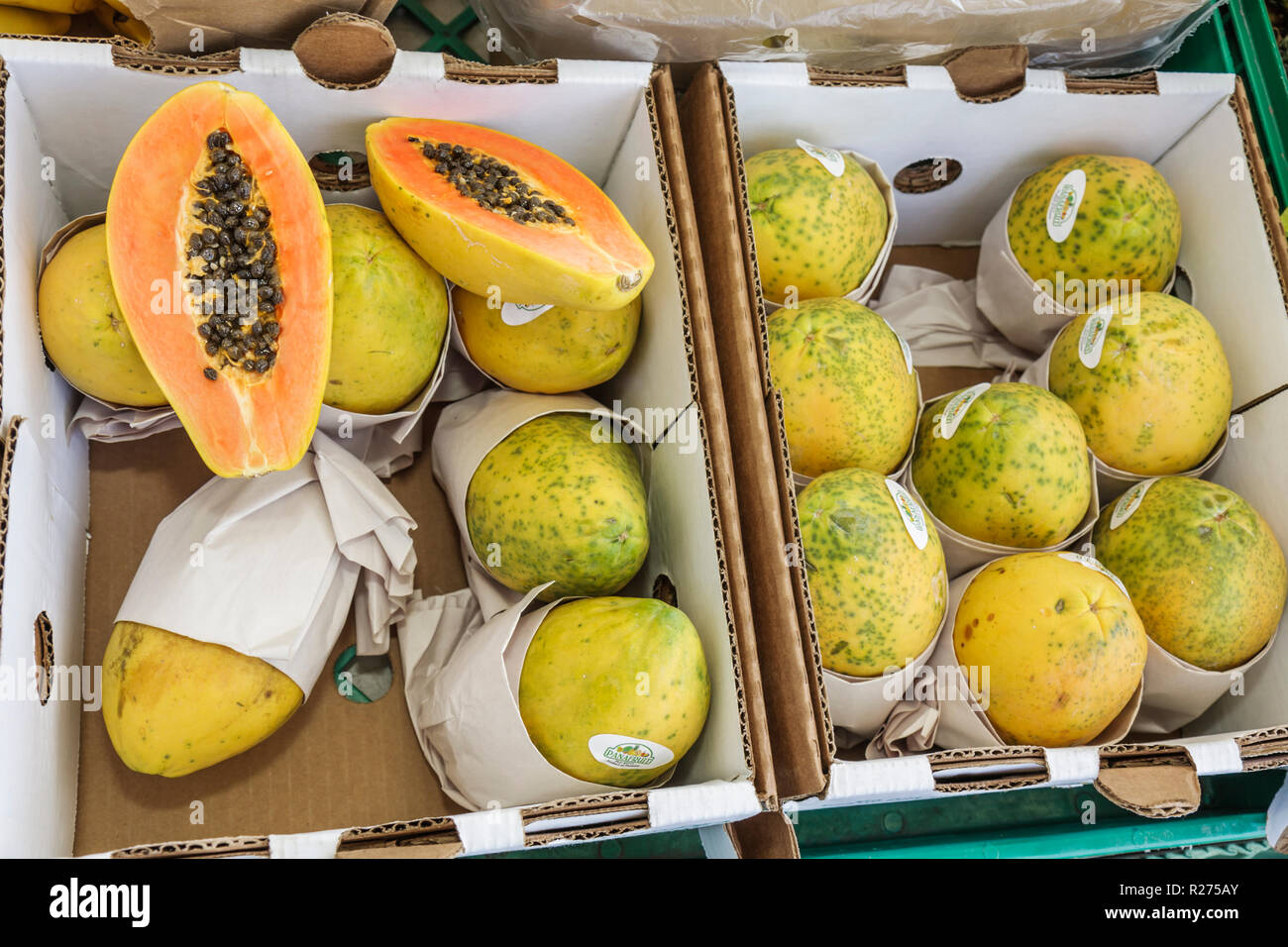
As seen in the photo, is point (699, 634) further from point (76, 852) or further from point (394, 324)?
point (76, 852)

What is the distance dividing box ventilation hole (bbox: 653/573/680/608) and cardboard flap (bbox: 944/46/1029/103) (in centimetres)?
76

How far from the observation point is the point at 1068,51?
149 centimetres

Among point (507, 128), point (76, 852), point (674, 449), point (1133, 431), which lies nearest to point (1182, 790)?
point (1133, 431)

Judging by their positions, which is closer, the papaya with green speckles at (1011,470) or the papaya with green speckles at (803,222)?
the papaya with green speckles at (1011,470)

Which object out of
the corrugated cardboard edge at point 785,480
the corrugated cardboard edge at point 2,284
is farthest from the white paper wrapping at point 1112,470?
the corrugated cardboard edge at point 2,284

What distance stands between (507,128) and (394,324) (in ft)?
1.11

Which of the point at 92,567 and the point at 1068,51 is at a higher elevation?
the point at 1068,51

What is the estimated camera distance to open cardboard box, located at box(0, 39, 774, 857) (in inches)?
39.4

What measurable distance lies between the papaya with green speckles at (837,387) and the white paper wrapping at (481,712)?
1.22 ft

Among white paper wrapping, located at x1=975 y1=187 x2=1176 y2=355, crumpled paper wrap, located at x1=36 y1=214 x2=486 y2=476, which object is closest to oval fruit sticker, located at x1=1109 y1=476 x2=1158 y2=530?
white paper wrapping, located at x1=975 y1=187 x2=1176 y2=355

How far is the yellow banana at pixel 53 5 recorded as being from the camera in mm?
1271

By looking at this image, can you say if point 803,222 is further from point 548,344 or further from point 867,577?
point 867,577

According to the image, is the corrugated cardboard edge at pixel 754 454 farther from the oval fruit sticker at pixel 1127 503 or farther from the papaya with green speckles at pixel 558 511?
the oval fruit sticker at pixel 1127 503

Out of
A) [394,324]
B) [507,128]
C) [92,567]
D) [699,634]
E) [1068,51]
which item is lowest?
[699,634]
